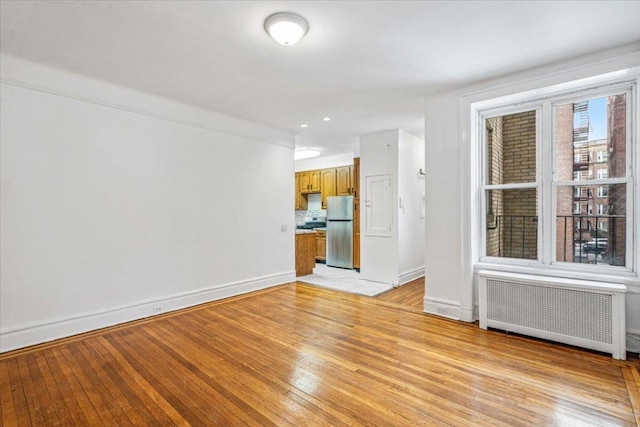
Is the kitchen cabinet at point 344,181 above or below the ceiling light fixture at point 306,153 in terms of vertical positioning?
below

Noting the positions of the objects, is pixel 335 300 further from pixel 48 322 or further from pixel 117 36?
pixel 117 36

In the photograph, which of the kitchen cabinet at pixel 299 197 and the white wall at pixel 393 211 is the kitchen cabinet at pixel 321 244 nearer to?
the kitchen cabinet at pixel 299 197

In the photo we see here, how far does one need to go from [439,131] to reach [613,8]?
176cm

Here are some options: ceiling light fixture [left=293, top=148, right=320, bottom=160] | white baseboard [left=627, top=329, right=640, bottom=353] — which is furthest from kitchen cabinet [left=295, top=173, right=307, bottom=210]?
white baseboard [left=627, top=329, right=640, bottom=353]

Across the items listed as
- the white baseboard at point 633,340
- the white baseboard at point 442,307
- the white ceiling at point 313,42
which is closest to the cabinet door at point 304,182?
the white ceiling at point 313,42

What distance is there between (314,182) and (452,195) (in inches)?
179

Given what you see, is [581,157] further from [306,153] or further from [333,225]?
[306,153]

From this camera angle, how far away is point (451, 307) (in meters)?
3.65

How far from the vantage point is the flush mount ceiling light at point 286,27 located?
7.22 feet

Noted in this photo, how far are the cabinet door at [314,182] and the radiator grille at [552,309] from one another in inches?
197

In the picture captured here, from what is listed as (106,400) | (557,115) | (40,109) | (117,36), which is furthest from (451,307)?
(40,109)

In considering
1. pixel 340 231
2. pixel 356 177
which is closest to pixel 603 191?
pixel 356 177

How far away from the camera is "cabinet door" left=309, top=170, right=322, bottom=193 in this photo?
768cm

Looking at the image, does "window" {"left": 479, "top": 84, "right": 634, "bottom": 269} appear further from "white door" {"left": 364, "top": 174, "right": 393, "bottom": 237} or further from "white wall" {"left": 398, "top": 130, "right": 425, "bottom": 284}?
"white door" {"left": 364, "top": 174, "right": 393, "bottom": 237}
